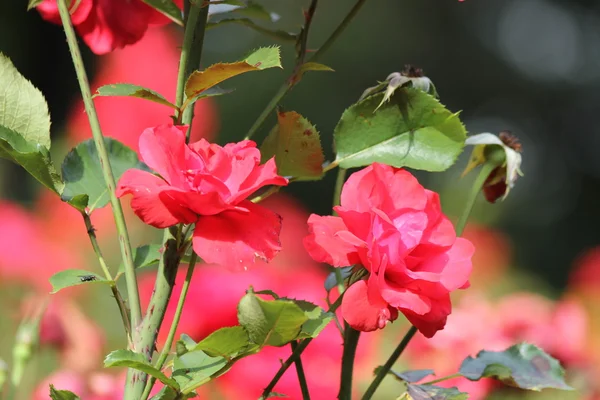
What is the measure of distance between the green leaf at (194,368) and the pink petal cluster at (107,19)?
0.17 meters

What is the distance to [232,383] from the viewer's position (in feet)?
2.20

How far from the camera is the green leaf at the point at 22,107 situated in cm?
36

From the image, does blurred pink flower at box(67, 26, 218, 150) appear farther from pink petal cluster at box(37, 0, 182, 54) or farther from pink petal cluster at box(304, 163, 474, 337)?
pink petal cluster at box(304, 163, 474, 337)

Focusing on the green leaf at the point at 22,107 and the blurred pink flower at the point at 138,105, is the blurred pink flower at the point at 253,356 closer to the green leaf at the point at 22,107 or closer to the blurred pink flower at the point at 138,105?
the green leaf at the point at 22,107

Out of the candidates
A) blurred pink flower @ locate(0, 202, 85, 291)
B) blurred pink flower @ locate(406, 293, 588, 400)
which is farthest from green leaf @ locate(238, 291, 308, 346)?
blurred pink flower @ locate(0, 202, 85, 291)

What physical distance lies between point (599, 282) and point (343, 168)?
51.3 inches

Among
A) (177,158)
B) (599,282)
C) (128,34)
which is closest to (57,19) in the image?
(128,34)

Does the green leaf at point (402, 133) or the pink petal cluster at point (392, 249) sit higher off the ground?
the green leaf at point (402, 133)

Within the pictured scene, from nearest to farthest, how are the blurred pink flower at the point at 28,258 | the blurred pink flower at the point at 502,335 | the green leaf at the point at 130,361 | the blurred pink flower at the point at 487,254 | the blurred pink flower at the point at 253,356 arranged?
1. the green leaf at the point at 130,361
2. the blurred pink flower at the point at 253,356
3. the blurred pink flower at the point at 502,335
4. the blurred pink flower at the point at 28,258
5. the blurred pink flower at the point at 487,254

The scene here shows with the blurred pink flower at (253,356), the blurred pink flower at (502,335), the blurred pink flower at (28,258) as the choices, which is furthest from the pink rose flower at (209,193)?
the blurred pink flower at (28,258)

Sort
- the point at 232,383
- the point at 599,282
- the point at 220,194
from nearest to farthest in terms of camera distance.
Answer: the point at 220,194
the point at 232,383
the point at 599,282

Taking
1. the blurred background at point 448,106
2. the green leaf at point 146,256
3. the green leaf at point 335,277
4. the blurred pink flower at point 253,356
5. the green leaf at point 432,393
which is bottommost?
the blurred background at point 448,106

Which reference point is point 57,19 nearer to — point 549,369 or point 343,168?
point 343,168

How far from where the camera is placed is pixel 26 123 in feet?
1.21
